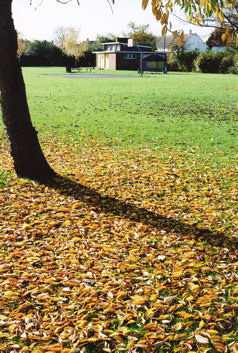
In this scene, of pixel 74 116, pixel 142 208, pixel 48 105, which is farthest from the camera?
pixel 48 105

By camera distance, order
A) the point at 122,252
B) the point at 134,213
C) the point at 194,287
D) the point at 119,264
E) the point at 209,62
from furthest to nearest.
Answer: the point at 209,62, the point at 134,213, the point at 122,252, the point at 119,264, the point at 194,287

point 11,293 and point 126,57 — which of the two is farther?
point 126,57

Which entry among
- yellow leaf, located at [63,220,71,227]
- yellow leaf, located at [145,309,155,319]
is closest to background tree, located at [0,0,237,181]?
yellow leaf, located at [63,220,71,227]

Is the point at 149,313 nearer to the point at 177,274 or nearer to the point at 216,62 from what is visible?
Result: the point at 177,274

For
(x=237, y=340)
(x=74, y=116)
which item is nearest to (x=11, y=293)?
(x=237, y=340)

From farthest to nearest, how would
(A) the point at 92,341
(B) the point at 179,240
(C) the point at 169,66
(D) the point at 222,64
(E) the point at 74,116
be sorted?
(C) the point at 169,66 < (D) the point at 222,64 < (E) the point at 74,116 < (B) the point at 179,240 < (A) the point at 92,341

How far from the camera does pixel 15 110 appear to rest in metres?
6.18

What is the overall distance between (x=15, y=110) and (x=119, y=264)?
11.8 ft

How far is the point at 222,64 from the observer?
55.4 metres

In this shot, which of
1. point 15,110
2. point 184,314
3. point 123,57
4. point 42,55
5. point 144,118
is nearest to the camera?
point 184,314

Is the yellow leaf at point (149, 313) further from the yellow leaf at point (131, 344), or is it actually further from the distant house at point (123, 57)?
the distant house at point (123, 57)

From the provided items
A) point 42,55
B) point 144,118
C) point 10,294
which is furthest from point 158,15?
point 42,55

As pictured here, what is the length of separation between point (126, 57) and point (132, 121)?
2068 inches

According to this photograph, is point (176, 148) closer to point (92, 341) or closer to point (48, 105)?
point (92, 341)
